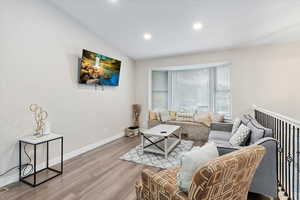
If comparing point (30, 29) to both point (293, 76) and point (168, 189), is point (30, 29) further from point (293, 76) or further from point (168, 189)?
point (293, 76)

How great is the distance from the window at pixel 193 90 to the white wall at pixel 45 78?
262 centimetres

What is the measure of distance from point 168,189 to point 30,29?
10.2ft

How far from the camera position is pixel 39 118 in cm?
261

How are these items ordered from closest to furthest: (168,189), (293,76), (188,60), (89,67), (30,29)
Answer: (168,189) → (30,29) → (89,67) → (293,76) → (188,60)

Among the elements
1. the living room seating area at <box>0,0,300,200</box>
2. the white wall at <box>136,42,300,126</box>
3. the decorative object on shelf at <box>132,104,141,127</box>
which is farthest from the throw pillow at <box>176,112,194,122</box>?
the decorative object on shelf at <box>132,104,141,127</box>

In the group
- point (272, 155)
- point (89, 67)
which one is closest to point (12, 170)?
point (89, 67)

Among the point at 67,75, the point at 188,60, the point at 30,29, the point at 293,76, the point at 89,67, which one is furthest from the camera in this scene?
the point at 188,60

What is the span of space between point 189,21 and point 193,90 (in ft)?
9.87

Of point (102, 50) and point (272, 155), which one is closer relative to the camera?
point (272, 155)

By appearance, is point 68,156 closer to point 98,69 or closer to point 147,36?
point 98,69

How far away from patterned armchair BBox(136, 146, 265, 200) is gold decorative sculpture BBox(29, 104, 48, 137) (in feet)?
6.65

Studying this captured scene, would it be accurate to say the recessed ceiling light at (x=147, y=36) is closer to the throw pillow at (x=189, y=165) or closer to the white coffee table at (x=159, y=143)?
the white coffee table at (x=159, y=143)

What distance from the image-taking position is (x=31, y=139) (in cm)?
231

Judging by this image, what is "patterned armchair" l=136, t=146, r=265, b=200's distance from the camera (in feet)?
3.26
